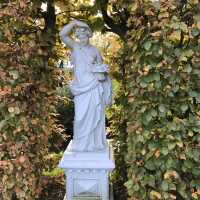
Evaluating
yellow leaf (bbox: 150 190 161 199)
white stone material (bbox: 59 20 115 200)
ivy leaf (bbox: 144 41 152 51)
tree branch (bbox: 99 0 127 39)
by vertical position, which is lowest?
yellow leaf (bbox: 150 190 161 199)

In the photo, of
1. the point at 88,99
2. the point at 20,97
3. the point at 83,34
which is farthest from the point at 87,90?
the point at 20,97

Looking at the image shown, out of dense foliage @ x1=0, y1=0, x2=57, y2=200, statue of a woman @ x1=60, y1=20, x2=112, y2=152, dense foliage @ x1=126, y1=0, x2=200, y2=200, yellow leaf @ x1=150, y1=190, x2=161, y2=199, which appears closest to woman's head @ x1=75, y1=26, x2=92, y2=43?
statue of a woman @ x1=60, y1=20, x2=112, y2=152

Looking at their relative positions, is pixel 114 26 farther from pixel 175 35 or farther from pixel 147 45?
pixel 175 35

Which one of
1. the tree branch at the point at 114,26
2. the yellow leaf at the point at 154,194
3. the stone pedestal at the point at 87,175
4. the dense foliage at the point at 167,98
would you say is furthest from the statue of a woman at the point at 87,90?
the yellow leaf at the point at 154,194

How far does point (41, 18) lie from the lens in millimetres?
4574

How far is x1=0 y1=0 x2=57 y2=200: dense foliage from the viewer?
3758 mm

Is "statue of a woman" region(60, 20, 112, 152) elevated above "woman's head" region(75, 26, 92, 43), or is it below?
below

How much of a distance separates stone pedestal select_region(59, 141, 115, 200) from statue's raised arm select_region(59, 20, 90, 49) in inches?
48.9

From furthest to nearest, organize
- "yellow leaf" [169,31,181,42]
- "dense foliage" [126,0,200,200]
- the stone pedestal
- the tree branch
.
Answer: the tree branch, the stone pedestal, "dense foliage" [126,0,200,200], "yellow leaf" [169,31,181,42]

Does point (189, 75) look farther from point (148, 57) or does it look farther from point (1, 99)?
point (1, 99)

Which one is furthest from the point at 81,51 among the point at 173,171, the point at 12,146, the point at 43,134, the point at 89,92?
the point at 173,171

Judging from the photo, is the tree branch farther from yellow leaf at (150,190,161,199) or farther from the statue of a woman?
yellow leaf at (150,190,161,199)

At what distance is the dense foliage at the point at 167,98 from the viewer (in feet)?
11.0

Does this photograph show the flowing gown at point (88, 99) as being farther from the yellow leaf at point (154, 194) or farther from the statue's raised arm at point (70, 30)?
the yellow leaf at point (154, 194)
